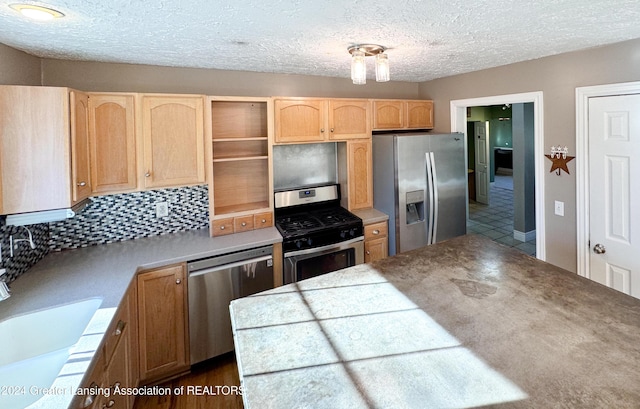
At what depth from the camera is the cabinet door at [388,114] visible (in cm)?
361

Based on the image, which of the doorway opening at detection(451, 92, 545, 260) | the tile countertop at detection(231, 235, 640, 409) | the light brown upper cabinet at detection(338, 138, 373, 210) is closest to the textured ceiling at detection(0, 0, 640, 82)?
the doorway opening at detection(451, 92, 545, 260)

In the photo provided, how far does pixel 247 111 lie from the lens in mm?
3219

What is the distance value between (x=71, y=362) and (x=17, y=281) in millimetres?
1161

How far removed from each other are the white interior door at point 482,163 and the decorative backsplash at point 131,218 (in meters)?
6.22

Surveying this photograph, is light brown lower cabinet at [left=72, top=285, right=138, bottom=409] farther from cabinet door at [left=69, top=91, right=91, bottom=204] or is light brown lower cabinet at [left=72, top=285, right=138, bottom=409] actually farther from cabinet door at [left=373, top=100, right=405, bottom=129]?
cabinet door at [left=373, top=100, right=405, bottom=129]

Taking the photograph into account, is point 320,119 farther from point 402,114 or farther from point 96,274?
point 96,274

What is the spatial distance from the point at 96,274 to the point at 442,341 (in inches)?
83.8

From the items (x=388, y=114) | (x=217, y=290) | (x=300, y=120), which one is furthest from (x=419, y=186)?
(x=217, y=290)

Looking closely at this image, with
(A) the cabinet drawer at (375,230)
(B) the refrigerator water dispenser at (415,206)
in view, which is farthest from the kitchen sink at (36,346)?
(B) the refrigerator water dispenser at (415,206)

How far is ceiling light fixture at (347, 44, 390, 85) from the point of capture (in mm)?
2160

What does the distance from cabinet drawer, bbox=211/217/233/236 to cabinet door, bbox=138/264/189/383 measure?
18.8 inches

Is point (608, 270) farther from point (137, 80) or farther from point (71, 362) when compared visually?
point (137, 80)

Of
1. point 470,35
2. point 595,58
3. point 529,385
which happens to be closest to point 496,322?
point 529,385

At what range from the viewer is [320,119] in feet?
10.8
